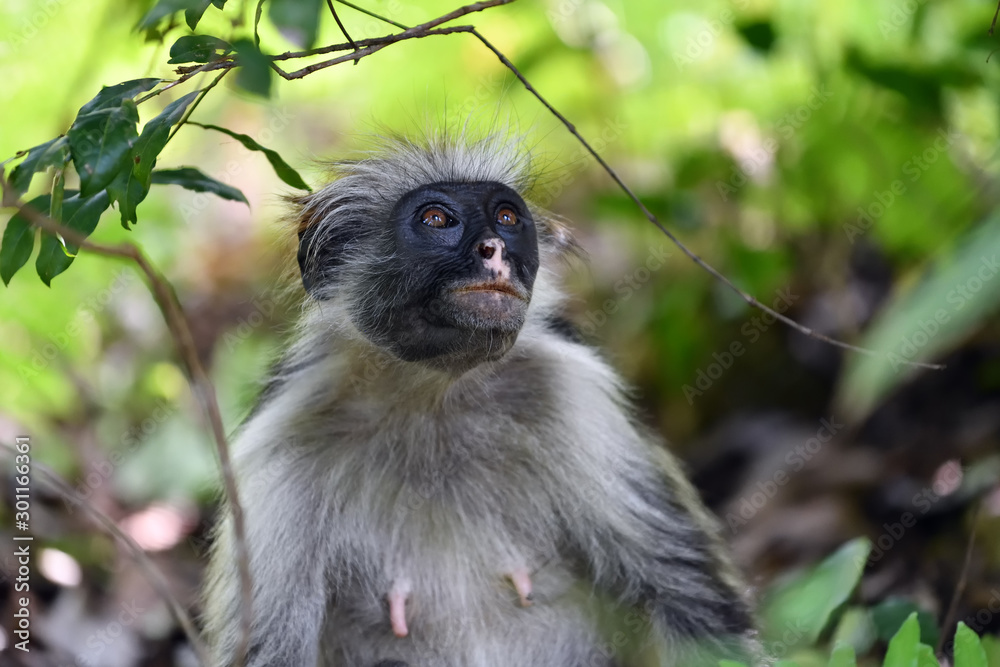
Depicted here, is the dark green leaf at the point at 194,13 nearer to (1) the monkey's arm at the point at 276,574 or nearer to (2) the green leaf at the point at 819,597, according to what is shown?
(1) the monkey's arm at the point at 276,574

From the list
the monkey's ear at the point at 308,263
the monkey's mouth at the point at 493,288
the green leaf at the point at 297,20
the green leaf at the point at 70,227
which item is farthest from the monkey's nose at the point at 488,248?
the green leaf at the point at 297,20

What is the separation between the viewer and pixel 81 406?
8.09 meters

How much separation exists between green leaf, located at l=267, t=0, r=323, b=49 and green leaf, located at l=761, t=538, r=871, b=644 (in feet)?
9.74

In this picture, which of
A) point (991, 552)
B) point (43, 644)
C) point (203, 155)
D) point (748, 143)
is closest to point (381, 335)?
point (43, 644)

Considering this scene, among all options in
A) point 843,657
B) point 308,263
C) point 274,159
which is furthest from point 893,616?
point 274,159

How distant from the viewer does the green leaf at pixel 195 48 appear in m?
3.01

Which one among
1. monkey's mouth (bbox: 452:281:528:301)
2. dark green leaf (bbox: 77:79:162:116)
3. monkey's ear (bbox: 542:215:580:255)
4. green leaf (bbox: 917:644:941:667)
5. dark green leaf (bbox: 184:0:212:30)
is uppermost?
dark green leaf (bbox: 184:0:212:30)

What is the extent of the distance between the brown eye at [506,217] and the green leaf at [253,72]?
6.31 feet

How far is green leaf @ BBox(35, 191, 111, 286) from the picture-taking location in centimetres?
335

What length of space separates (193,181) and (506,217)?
1358mm

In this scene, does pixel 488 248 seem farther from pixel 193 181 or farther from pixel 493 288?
pixel 193 181

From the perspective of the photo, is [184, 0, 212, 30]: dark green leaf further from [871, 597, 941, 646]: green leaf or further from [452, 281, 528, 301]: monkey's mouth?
[871, 597, 941, 646]: green leaf

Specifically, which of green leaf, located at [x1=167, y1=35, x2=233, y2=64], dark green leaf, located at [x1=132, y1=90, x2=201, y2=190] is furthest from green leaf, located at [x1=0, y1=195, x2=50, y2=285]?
green leaf, located at [x1=167, y1=35, x2=233, y2=64]

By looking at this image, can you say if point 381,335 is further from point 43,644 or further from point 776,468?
point 776,468
